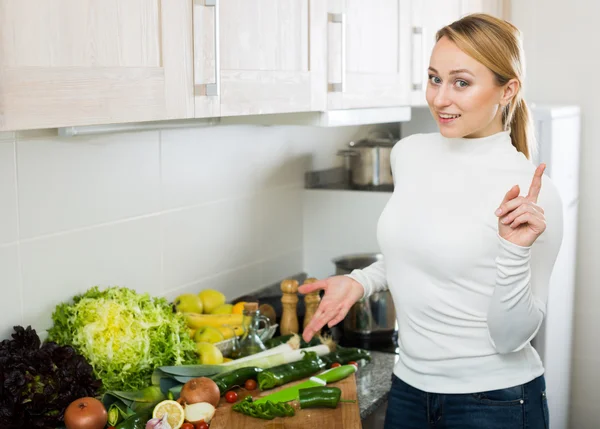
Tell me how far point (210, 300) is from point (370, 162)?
3.12 feet

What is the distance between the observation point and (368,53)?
222 cm

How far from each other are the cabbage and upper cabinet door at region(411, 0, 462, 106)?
1.14m

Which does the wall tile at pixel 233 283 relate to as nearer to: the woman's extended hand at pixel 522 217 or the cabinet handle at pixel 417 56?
the cabinet handle at pixel 417 56

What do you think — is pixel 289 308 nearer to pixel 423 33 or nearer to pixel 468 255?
pixel 468 255

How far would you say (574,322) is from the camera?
3469mm

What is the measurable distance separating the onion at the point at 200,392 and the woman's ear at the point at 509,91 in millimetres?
839

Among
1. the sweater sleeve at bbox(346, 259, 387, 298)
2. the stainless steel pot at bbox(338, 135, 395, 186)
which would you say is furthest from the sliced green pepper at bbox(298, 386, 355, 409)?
the stainless steel pot at bbox(338, 135, 395, 186)

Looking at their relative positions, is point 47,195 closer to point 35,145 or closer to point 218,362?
point 35,145

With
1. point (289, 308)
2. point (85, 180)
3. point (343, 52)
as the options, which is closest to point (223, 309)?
point (289, 308)

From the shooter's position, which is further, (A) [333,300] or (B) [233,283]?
(B) [233,283]

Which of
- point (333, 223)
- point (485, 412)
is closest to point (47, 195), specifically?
point (485, 412)

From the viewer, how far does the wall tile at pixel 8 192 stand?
5.41 feet

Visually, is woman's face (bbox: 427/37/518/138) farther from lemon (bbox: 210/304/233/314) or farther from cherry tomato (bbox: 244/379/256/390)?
lemon (bbox: 210/304/233/314)

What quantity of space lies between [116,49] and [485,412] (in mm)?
974
